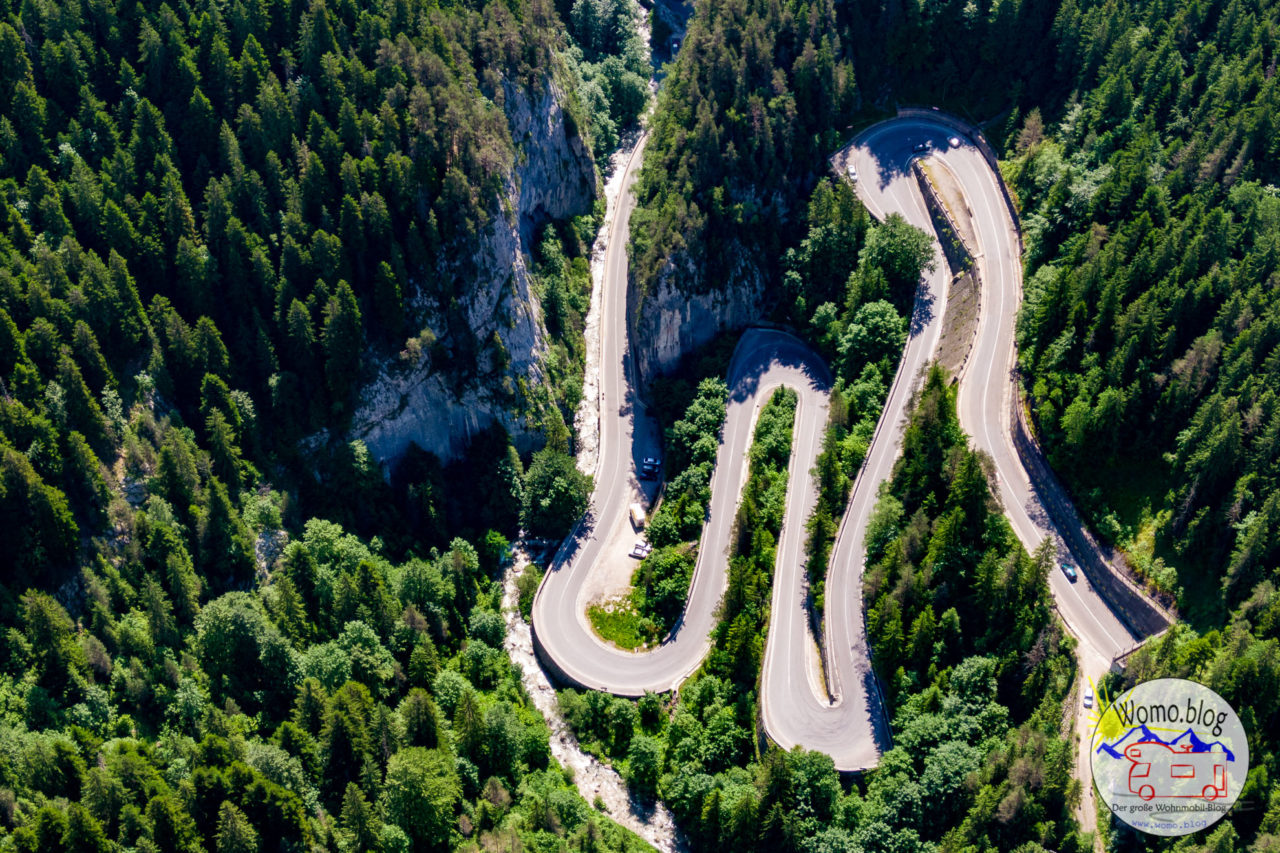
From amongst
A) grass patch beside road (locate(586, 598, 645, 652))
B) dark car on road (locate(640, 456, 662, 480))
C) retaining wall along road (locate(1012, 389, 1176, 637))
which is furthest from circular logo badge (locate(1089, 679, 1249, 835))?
dark car on road (locate(640, 456, 662, 480))

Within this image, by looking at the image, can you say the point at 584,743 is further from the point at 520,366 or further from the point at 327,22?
the point at 327,22

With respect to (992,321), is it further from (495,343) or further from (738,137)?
(495,343)

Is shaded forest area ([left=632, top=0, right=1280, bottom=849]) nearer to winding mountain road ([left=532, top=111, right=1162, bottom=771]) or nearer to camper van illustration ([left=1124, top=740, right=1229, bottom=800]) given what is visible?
camper van illustration ([left=1124, top=740, right=1229, bottom=800])

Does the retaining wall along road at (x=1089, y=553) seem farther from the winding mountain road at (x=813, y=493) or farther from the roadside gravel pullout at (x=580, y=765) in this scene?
the roadside gravel pullout at (x=580, y=765)

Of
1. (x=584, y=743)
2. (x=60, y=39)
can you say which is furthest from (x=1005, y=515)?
(x=60, y=39)

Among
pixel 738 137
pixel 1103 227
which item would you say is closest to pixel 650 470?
Answer: pixel 738 137

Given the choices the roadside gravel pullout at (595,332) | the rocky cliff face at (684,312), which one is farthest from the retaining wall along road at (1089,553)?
the roadside gravel pullout at (595,332)
